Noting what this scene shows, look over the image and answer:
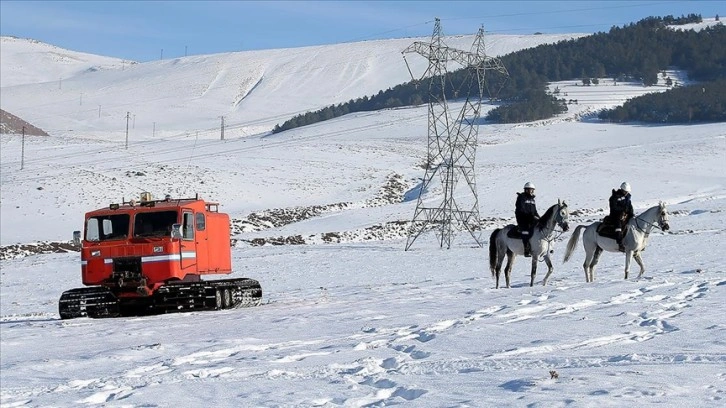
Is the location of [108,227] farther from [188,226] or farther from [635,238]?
[635,238]

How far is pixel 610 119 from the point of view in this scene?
132000 millimetres

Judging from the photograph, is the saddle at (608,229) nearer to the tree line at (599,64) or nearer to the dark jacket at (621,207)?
the dark jacket at (621,207)

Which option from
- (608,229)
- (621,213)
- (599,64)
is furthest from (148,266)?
(599,64)

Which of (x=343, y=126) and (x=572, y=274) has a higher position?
(x=343, y=126)

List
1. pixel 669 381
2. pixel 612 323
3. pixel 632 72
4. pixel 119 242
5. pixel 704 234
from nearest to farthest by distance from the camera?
pixel 669 381
pixel 612 323
pixel 119 242
pixel 704 234
pixel 632 72

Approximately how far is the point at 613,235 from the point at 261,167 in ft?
207

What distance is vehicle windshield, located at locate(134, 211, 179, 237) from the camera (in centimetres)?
2348

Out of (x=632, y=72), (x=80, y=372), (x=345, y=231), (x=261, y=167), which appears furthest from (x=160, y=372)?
(x=632, y=72)

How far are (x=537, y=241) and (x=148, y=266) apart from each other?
31.2ft

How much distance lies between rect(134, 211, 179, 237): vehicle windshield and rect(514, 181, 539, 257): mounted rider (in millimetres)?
8475

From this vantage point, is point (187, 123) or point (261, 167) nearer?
point (261, 167)

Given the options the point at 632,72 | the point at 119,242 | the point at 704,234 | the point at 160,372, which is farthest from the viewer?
the point at 632,72

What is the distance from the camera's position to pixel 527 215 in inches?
921

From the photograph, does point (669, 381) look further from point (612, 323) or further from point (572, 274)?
point (572, 274)
